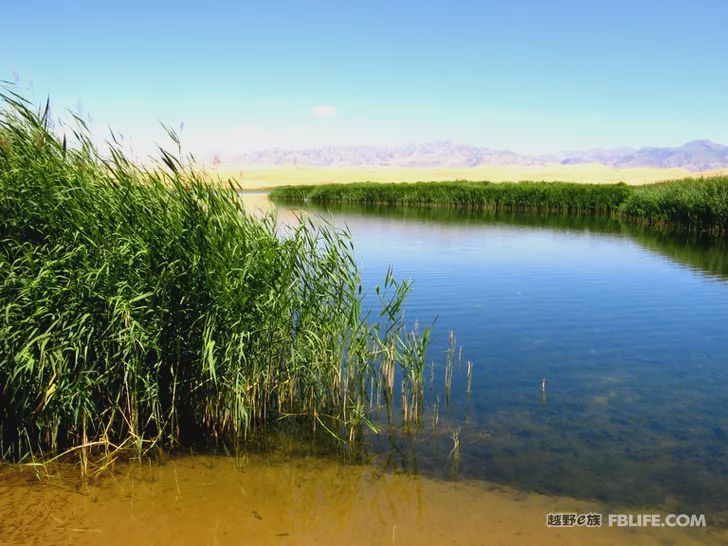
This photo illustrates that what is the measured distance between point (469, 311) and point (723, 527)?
10170 mm

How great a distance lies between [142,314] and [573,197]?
55.0m

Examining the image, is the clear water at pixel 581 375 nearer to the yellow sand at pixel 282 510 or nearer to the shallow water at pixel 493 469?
the shallow water at pixel 493 469

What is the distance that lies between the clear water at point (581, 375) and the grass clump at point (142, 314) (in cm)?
175

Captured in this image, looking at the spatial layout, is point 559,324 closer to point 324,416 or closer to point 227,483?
point 324,416

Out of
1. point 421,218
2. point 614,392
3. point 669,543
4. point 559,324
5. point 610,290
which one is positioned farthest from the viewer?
point 421,218

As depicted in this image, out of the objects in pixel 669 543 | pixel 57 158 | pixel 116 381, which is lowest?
pixel 669 543

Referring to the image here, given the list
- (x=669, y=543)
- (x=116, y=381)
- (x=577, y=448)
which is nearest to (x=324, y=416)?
(x=116, y=381)

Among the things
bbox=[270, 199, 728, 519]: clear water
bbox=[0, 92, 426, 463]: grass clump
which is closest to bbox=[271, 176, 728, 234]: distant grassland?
bbox=[270, 199, 728, 519]: clear water

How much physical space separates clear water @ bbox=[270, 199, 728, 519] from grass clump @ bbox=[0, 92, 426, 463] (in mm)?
1751

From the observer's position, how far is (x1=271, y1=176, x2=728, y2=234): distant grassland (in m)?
39.1

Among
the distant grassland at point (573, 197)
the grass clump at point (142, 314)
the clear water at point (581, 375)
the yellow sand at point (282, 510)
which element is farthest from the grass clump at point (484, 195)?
the yellow sand at point (282, 510)

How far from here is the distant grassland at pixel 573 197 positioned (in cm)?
3906

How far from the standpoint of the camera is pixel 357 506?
22.9ft

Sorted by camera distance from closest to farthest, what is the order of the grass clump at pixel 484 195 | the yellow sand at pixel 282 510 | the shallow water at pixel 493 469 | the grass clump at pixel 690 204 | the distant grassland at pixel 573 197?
the yellow sand at pixel 282 510, the shallow water at pixel 493 469, the grass clump at pixel 690 204, the distant grassland at pixel 573 197, the grass clump at pixel 484 195
